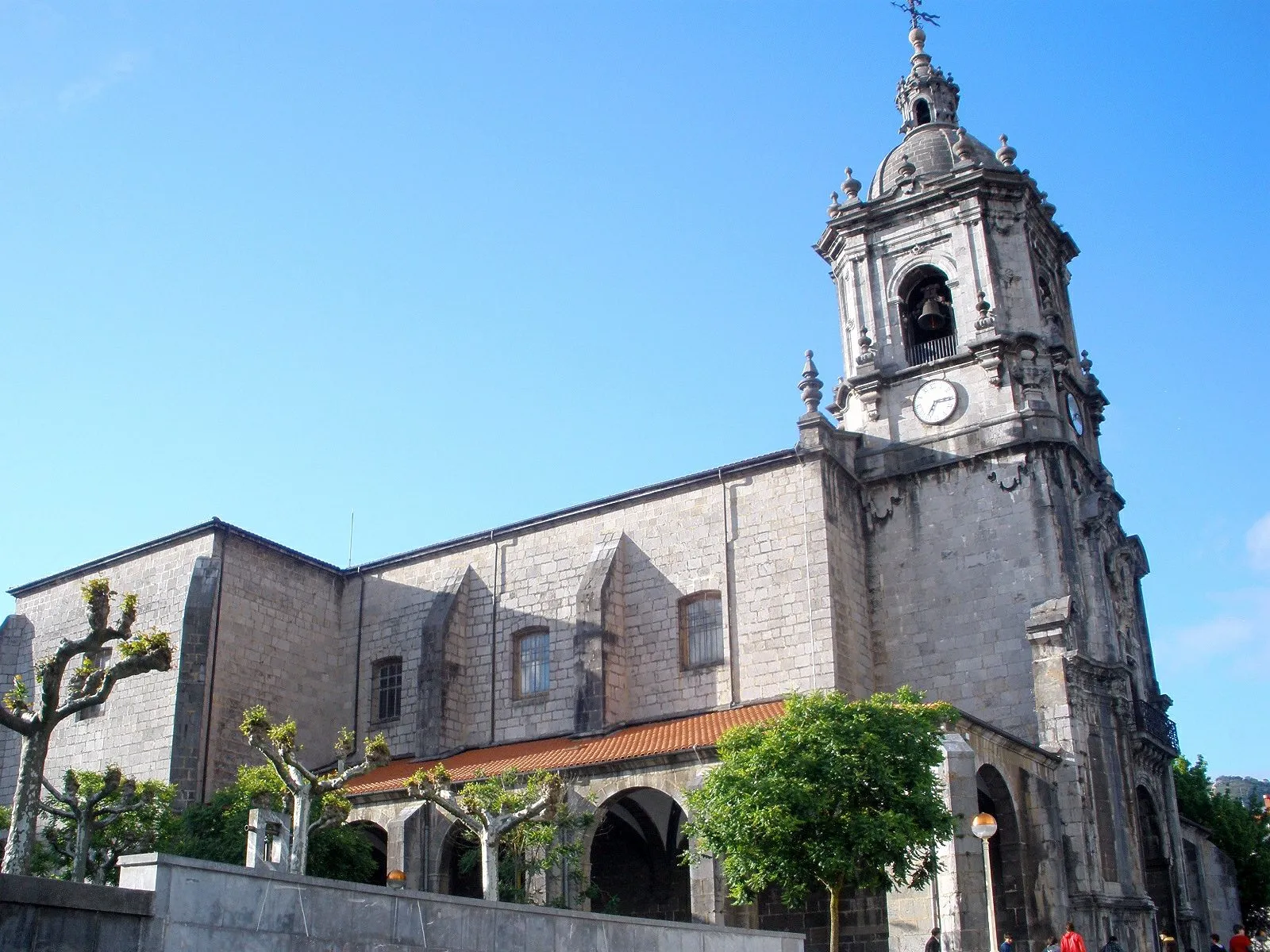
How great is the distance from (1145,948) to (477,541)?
1724 centimetres

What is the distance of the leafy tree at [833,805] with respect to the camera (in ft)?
59.8

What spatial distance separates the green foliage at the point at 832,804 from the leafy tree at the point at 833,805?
0.02m

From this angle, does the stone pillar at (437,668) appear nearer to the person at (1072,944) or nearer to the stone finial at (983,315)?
the stone finial at (983,315)

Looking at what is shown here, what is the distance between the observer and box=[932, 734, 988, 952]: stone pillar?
19531mm

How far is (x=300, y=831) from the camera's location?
60.3ft

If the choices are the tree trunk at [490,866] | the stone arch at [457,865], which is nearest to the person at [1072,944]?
the tree trunk at [490,866]

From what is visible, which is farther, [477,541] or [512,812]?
[477,541]

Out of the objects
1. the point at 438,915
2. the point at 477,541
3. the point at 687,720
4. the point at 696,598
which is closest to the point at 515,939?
the point at 438,915

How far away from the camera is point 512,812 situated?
21.4m

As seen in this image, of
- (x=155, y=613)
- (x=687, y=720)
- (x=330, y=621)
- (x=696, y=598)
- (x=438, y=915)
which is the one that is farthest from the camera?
(x=330, y=621)

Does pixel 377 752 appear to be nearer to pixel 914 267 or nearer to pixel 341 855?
pixel 341 855

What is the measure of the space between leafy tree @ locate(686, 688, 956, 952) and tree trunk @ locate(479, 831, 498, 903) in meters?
3.31

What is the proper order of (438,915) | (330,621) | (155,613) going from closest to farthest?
(438,915) → (155,613) → (330,621)

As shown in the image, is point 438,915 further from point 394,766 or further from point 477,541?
point 477,541
